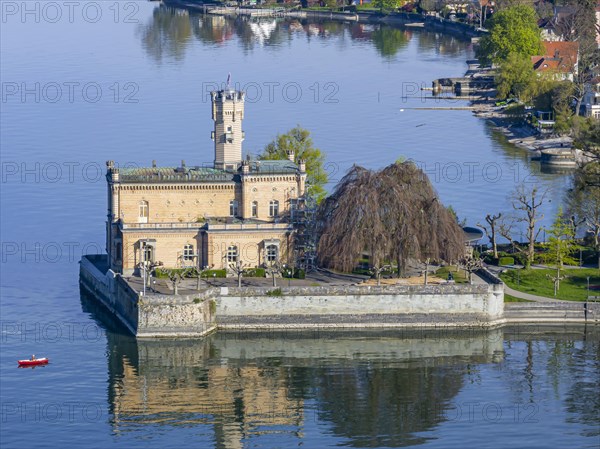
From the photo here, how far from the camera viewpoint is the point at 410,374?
103 metres

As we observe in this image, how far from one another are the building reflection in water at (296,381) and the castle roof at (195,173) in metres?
9.70

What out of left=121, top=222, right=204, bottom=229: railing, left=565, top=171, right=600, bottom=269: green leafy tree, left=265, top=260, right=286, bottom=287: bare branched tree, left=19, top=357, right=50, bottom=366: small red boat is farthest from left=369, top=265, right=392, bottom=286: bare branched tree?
left=19, top=357, right=50, bottom=366: small red boat

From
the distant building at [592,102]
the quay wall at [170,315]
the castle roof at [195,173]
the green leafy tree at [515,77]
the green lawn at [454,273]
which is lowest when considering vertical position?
the quay wall at [170,315]

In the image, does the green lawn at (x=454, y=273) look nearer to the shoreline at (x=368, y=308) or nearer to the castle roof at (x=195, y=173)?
the shoreline at (x=368, y=308)

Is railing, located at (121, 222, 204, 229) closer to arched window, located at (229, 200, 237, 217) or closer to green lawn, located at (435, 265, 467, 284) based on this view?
arched window, located at (229, 200, 237, 217)

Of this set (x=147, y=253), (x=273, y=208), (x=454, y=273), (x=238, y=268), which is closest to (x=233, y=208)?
(x=273, y=208)

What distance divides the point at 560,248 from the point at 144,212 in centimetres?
2754

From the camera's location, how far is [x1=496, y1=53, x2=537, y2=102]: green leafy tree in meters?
194

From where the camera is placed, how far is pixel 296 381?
102062mm

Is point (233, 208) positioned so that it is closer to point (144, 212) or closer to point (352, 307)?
point (144, 212)

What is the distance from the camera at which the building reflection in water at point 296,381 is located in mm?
95188

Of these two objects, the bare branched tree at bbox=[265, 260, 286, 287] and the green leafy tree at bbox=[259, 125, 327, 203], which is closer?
the bare branched tree at bbox=[265, 260, 286, 287]

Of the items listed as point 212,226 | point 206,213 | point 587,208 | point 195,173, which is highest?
point 195,173

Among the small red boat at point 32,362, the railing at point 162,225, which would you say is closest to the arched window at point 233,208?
the railing at point 162,225
